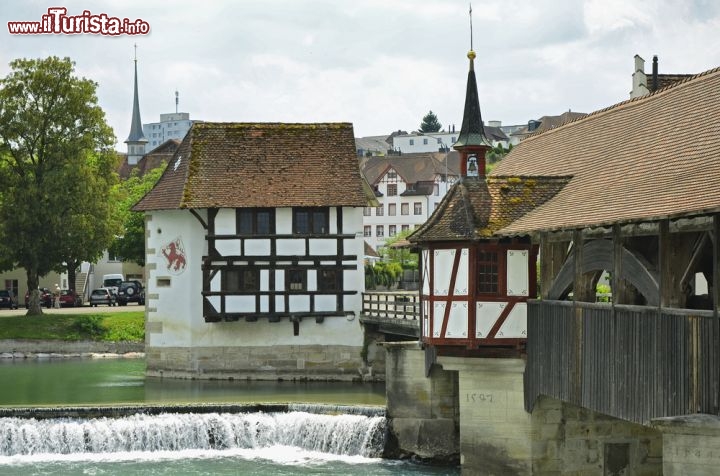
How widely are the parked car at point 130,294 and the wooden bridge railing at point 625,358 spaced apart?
4277 centimetres

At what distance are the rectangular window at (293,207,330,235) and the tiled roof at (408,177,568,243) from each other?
16.0m

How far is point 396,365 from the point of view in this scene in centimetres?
3338

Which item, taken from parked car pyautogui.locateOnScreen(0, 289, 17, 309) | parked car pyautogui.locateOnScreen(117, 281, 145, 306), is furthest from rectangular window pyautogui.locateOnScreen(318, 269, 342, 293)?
parked car pyautogui.locateOnScreen(0, 289, 17, 309)

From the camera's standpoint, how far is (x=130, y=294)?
68500 millimetres

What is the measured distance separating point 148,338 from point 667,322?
27.9 m

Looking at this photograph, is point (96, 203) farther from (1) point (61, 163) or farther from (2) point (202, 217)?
(2) point (202, 217)

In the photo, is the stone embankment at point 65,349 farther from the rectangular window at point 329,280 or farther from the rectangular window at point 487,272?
the rectangular window at point 487,272

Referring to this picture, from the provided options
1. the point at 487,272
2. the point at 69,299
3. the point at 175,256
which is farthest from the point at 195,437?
the point at 69,299

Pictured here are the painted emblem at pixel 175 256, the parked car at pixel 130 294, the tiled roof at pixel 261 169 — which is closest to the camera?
the tiled roof at pixel 261 169

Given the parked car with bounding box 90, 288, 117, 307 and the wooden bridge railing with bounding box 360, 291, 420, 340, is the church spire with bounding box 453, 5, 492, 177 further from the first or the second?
the parked car with bounding box 90, 288, 117, 307

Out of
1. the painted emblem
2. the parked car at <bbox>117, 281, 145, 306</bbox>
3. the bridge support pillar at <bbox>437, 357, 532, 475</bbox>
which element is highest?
the painted emblem

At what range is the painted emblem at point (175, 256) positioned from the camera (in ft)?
149

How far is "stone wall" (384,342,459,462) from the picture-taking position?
3247cm

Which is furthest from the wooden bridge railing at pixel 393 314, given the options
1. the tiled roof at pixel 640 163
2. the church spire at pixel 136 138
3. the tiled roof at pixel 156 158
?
the church spire at pixel 136 138
